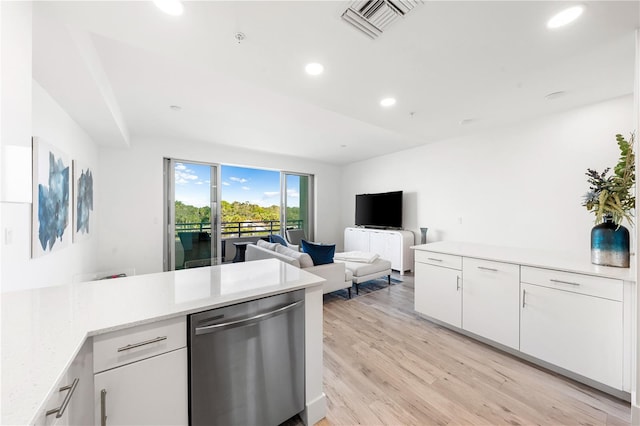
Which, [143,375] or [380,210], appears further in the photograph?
[380,210]

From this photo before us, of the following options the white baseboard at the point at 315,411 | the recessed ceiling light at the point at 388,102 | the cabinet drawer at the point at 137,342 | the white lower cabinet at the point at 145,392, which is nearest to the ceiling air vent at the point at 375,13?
the recessed ceiling light at the point at 388,102

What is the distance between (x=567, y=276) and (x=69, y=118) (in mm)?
5048

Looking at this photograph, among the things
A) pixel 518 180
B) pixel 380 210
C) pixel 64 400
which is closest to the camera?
pixel 64 400

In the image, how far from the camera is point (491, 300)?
7.54ft

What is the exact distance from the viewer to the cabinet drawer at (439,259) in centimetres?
257

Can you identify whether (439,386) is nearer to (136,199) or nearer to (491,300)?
(491,300)

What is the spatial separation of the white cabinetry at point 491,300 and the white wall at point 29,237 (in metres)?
3.66

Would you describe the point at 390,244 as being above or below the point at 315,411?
above

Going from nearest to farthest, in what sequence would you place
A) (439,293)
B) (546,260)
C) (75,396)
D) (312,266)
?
(75,396) → (546,260) → (439,293) → (312,266)

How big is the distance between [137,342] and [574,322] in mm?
2839

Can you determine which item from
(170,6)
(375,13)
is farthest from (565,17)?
(170,6)

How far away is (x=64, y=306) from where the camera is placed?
3.63ft

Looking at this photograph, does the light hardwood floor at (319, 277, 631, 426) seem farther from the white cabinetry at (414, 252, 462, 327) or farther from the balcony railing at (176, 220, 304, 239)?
the balcony railing at (176, 220, 304, 239)

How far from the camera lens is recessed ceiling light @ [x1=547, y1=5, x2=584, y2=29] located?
1.45 metres
